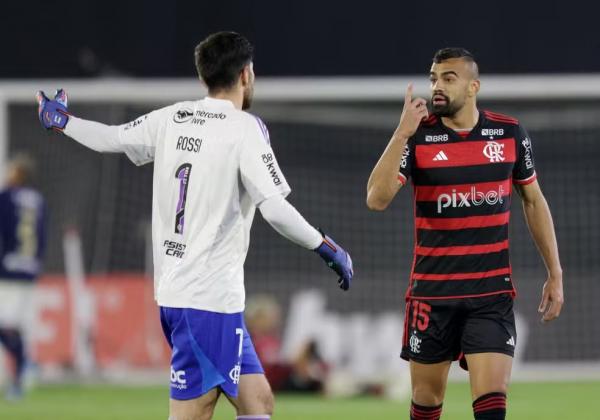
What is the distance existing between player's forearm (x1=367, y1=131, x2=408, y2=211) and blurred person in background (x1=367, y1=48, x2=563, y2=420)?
13 mm

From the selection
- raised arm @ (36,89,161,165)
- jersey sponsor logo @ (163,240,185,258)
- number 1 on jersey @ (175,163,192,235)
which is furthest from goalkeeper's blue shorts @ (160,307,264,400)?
raised arm @ (36,89,161,165)

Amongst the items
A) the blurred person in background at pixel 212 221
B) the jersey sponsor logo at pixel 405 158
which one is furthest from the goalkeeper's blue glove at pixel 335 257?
the jersey sponsor logo at pixel 405 158

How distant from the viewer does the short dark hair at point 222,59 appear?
518 centimetres

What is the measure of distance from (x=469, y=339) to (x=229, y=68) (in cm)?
184

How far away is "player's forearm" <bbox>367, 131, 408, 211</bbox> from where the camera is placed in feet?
19.4

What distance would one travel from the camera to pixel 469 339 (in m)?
6.04

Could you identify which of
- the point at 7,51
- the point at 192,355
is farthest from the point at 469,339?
the point at 7,51

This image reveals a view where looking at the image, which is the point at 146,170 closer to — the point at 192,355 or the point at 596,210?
the point at 596,210

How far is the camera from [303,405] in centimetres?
1123

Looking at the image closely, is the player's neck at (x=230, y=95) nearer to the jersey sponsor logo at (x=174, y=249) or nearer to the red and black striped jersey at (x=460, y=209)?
Answer: the jersey sponsor logo at (x=174, y=249)

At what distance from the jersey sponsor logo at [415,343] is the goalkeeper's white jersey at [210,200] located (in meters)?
1.33

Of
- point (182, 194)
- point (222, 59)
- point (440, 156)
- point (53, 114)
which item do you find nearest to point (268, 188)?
point (182, 194)

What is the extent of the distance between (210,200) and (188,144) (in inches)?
9.9

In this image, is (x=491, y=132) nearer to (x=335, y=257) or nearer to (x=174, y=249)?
(x=335, y=257)
